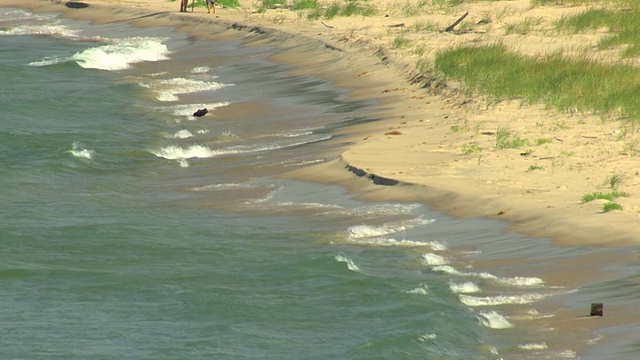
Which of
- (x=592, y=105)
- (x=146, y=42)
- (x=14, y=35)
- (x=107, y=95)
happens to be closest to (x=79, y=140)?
(x=107, y=95)

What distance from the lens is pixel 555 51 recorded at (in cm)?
2619

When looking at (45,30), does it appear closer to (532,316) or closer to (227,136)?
(227,136)

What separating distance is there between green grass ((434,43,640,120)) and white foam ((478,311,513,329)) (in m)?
8.27

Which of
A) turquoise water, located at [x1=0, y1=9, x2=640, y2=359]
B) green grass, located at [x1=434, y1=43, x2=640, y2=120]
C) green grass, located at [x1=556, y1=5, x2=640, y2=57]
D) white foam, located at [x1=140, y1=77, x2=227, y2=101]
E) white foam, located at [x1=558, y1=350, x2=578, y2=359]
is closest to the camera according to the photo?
white foam, located at [x1=558, y1=350, x2=578, y2=359]

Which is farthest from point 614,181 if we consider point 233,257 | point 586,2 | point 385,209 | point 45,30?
point 45,30

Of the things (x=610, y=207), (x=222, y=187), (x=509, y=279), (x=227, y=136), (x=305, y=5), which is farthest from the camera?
(x=305, y=5)

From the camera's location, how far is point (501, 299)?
11.2 meters

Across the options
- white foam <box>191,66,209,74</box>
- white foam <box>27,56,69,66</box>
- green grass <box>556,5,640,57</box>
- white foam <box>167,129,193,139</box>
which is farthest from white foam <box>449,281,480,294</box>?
white foam <box>27,56,69,66</box>

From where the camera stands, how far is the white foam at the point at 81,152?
20.7 metres

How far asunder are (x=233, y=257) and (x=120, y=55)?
1032 inches

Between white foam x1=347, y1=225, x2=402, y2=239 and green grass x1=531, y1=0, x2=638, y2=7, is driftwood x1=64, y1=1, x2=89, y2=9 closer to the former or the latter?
green grass x1=531, y1=0, x2=638, y2=7

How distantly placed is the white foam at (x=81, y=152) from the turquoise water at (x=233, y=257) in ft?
0.14

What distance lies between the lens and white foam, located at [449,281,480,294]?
1146 centimetres

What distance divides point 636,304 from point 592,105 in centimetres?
940
